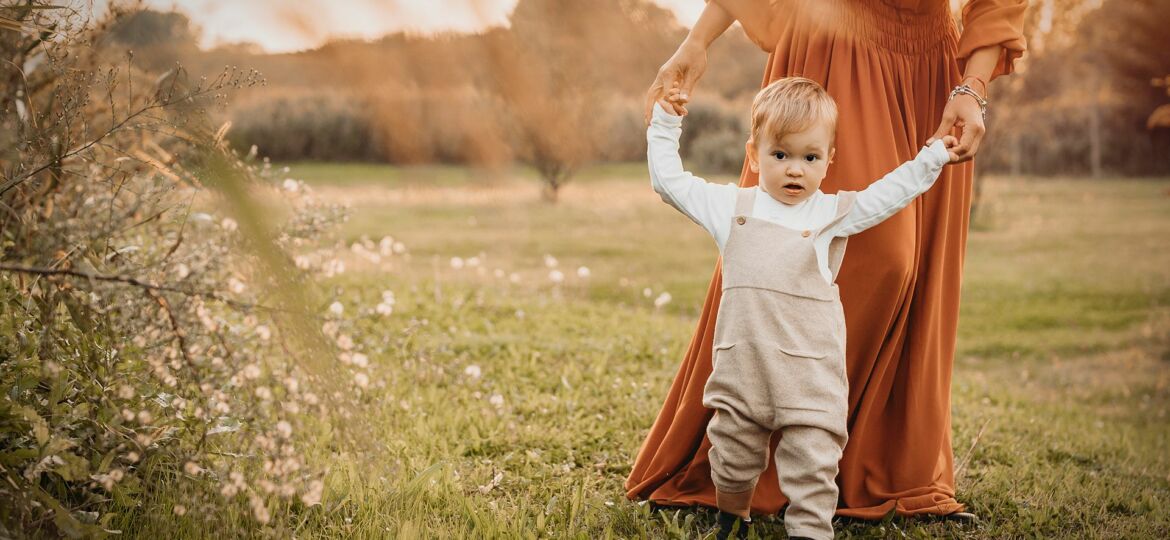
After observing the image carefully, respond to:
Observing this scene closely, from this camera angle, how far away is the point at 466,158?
805mm

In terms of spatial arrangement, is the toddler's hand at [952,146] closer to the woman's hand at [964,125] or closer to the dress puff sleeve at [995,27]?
the woman's hand at [964,125]

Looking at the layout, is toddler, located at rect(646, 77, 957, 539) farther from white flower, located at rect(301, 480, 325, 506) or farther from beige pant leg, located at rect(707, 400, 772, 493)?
white flower, located at rect(301, 480, 325, 506)

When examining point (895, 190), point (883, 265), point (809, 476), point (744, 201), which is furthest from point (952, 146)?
point (809, 476)

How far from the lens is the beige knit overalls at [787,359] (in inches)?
79.0

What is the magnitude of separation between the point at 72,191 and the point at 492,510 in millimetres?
1552

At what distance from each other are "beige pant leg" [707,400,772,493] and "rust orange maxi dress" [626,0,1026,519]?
0.28m

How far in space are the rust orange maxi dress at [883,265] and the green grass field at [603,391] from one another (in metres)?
0.12

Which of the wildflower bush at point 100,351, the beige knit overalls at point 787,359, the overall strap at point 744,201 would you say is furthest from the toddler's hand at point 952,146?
the wildflower bush at point 100,351

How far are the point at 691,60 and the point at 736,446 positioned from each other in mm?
1016

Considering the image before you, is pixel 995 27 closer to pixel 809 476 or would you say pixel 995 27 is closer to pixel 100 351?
pixel 809 476

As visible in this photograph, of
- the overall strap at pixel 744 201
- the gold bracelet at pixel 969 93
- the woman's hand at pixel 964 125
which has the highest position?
the gold bracelet at pixel 969 93

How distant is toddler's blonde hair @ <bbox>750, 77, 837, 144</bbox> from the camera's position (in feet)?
6.64

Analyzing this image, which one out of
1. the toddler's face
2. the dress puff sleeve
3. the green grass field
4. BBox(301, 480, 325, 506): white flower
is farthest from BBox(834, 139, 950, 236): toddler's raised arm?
BBox(301, 480, 325, 506): white flower

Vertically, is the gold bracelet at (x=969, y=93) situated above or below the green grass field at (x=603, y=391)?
above
